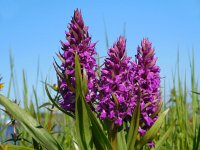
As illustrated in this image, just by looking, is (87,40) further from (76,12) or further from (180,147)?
(180,147)

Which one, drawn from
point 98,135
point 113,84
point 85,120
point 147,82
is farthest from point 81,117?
point 147,82

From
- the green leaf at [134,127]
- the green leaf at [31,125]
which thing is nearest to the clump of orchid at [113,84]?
the green leaf at [134,127]

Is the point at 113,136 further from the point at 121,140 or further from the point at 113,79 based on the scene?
the point at 113,79

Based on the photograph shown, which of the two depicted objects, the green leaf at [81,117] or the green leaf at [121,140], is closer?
the green leaf at [81,117]

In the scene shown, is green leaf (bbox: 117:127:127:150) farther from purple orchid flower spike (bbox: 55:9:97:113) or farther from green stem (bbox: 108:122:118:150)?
purple orchid flower spike (bbox: 55:9:97:113)

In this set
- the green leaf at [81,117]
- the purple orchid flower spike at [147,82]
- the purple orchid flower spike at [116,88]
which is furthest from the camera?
the purple orchid flower spike at [147,82]

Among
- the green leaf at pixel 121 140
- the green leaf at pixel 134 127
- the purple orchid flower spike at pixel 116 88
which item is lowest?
the green leaf at pixel 121 140

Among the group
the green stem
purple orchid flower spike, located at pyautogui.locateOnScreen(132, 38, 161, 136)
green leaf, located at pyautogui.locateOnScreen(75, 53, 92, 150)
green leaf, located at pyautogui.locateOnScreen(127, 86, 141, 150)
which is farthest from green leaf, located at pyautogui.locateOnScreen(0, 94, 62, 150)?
purple orchid flower spike, located at pyautogui.locateOnScreen(132, 38, 161, 136)

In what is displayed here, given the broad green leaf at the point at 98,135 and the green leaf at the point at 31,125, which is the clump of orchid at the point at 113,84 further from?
the green leaf at the point at 31,125
